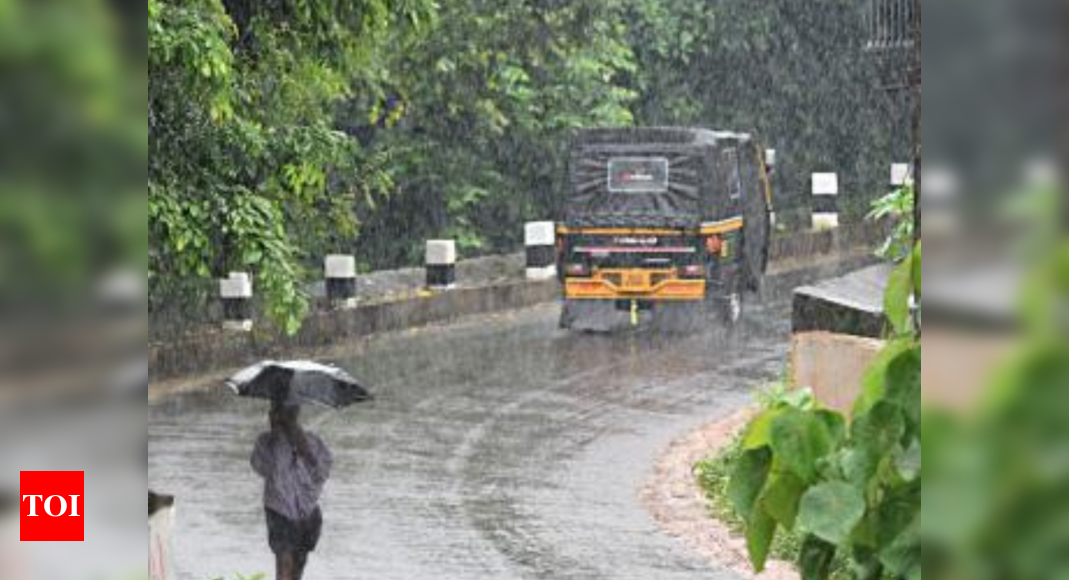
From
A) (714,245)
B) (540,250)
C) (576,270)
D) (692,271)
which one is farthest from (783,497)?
(540,250)

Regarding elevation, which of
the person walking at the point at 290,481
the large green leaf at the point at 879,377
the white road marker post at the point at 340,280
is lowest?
the person walking at the point at 290,481

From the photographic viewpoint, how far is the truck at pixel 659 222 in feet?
58.0

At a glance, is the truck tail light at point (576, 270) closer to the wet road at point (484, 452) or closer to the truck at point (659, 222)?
the truck at point (659, 222)

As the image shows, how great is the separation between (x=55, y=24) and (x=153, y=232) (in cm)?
659

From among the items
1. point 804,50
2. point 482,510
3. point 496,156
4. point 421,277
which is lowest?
point 482,510

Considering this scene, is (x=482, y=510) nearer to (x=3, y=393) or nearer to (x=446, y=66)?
(x=446, y=66)

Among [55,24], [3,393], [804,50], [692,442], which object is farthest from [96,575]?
[804,50]

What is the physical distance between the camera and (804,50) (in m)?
20.4

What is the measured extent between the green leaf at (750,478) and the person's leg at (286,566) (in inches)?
220

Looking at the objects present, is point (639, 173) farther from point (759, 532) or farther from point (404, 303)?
point (759, 532)

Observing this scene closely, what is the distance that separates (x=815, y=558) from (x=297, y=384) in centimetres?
565

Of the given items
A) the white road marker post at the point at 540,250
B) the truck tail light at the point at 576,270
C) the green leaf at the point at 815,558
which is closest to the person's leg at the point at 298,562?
the green leaf at the point at 815,558

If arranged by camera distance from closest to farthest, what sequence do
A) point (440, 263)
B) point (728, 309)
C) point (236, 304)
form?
point (236, 304) < point (440, 263) < point (728, 309)

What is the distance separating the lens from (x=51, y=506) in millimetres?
1303
